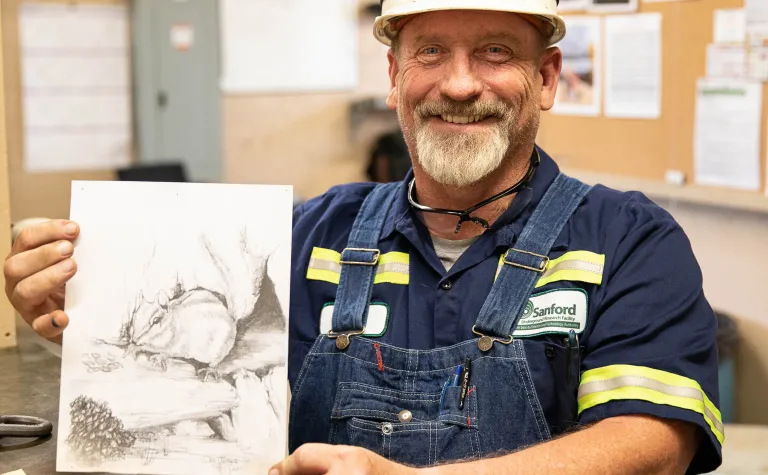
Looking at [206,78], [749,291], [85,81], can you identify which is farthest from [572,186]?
[206,78]

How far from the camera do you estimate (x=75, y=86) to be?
3.47 meters

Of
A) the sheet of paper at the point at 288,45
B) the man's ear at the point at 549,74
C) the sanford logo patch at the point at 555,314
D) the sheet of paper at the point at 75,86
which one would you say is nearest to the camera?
the sanford logo patch at the point at 555,314

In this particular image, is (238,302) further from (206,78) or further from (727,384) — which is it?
(206,78)

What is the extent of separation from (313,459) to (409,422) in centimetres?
30

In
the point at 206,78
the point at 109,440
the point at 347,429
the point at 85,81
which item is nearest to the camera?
the point at 109,440

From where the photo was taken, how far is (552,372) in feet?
4.30

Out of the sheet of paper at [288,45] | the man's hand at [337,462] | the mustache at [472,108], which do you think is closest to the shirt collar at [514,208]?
the mustache at [472,108]

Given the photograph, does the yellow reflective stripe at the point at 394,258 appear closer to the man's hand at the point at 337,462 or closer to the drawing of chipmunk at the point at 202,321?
the drawing of chipmunk at the point at 202,321

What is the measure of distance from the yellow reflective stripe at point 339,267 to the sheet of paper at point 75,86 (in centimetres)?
227

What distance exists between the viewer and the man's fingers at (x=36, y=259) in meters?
1.26

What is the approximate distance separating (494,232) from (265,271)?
0.37 metres

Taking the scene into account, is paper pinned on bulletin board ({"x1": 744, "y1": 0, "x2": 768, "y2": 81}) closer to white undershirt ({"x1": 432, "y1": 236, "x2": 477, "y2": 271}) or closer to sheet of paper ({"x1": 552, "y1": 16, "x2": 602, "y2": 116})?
sheet of paper ({"x1": 552, "y1": 16, "x2": 602, "y2": 116})

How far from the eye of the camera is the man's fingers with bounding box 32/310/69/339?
1.25 meters

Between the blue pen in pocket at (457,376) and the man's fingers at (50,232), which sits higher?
the man's fingers at (50,232)
